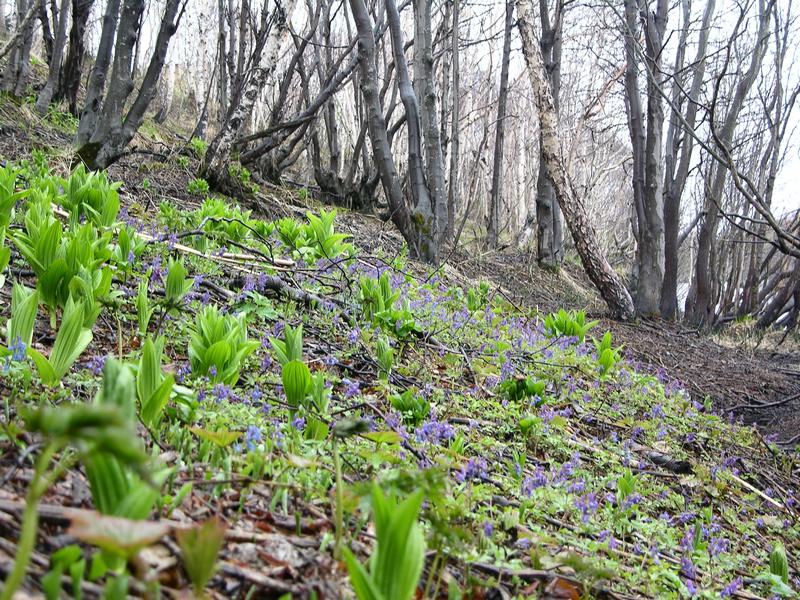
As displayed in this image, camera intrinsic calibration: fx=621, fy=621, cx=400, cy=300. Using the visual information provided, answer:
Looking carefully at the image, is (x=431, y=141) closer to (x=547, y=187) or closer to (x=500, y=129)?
(x=547, y=187)

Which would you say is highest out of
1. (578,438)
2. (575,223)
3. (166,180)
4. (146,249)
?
(575,223)

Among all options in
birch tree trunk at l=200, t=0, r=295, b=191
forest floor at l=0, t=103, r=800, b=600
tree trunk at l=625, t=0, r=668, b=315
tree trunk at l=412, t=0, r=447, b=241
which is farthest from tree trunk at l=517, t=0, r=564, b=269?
forest floor at l=0, t=103, r=800, b=600

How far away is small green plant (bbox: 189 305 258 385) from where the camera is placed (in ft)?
7.52

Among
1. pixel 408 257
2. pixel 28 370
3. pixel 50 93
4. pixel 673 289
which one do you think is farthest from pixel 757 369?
pixel 50 93

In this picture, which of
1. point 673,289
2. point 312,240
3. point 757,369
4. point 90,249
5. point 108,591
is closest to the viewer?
point 108,591

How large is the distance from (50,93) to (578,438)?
888 cm

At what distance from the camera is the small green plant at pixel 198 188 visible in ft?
24.2

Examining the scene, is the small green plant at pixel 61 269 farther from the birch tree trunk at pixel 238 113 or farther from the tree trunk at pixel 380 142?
the birch tree trunk at pixel 238 113

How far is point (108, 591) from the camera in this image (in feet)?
2.82

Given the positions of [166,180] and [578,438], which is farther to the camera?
[166,180]

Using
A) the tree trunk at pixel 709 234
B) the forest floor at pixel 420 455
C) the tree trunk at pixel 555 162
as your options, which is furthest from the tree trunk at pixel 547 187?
the forest floor at pixel 420 455

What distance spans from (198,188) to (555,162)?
4.49 m

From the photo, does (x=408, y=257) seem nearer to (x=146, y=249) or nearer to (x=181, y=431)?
(x=146, y=249)

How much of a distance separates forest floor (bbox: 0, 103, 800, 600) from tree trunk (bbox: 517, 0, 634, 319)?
2.31 meters
